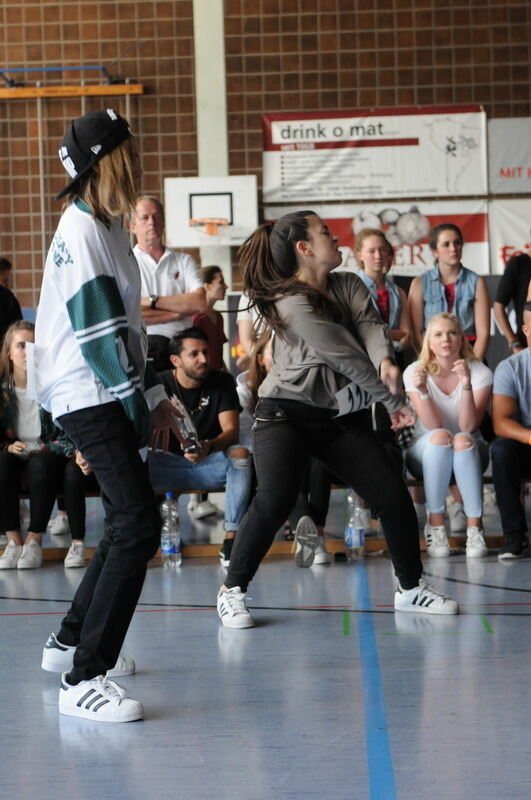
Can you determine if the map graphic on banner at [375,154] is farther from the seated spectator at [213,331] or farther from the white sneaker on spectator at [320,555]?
the white sneaker on spectator at [320,555]

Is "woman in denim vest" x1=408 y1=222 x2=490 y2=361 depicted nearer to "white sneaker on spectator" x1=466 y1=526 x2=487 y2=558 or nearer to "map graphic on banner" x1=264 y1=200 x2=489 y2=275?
"white sneaker on spectator" x1=466 y1=526 x2=487 y2=558

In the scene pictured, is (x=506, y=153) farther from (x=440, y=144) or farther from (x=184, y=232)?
(x=184, y=232)

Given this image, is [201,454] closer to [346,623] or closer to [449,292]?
[346,623]

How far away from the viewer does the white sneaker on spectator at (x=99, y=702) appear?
2.77 metres

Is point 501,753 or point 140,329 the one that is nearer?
point 501,753

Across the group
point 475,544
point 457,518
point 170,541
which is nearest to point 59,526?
point 170,541

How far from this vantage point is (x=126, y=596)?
2768mm

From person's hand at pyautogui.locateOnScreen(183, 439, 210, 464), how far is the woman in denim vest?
1.71m

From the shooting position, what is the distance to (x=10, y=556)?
5.48m

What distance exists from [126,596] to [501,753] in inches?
40.5

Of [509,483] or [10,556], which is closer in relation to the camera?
[509,483]

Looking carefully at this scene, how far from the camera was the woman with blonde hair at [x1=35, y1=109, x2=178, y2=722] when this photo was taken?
8.77ft

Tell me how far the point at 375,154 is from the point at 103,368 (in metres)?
8.42

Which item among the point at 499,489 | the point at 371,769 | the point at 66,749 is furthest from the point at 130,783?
the point at 499,489
